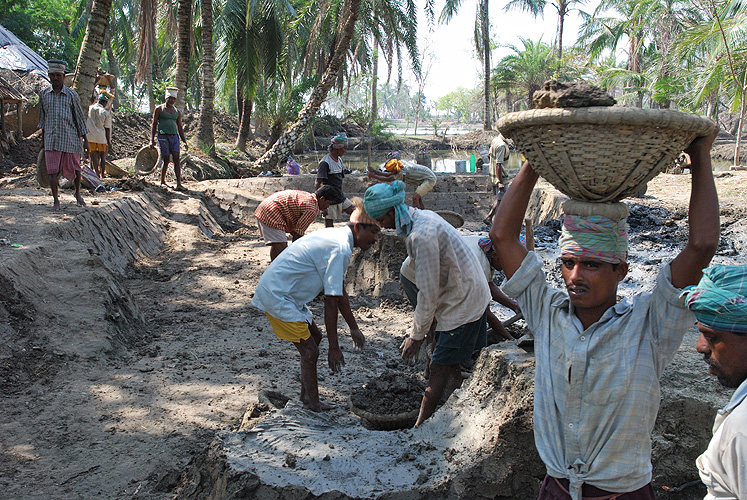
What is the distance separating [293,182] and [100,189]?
4194mm

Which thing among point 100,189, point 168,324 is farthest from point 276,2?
point 168,324

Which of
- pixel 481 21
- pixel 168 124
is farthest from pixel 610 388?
pixel 481 21

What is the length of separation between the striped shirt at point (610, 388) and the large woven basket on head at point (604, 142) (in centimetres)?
32

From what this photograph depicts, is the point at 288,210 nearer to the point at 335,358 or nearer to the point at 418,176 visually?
the point at 418,176

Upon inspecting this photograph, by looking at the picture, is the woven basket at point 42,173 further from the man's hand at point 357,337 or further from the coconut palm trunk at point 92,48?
the man's hand at point 357,337

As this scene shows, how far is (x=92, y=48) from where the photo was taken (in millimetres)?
9219

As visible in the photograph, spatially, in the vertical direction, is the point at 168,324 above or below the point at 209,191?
below

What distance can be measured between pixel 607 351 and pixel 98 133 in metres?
10.8

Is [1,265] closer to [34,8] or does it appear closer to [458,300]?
[458,300]

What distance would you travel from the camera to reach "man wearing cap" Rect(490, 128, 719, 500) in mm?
1747

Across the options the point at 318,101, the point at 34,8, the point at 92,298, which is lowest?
the point at 92,298

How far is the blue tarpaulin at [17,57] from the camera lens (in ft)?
63.7

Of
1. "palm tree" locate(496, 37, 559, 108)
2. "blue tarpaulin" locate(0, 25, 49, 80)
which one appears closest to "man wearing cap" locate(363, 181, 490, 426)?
"blue tarpaulin" locate(0, 25, 49, 80)

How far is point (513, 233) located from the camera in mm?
2064
